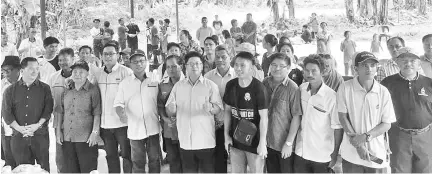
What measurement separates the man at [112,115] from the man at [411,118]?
2.31 m

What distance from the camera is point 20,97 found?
3555mm

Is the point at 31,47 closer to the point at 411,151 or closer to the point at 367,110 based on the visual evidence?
the point at 367,110

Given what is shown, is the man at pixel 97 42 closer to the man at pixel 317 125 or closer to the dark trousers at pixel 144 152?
the dark trousers at pixel 144 152

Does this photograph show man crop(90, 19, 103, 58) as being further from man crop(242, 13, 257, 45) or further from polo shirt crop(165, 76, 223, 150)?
polo shirt crop(165, 76, 223, 150)

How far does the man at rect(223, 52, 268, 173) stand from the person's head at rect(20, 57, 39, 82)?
1.69 m

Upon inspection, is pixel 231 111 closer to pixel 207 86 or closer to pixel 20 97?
pixel 207 86

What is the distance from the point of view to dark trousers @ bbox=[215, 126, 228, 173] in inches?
140

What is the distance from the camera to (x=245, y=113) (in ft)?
10.5

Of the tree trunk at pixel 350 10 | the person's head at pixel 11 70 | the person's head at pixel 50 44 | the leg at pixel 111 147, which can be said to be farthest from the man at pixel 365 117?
the tree trunk at pixel 350 10

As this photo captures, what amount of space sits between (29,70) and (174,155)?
1.48 metres

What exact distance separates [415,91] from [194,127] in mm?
1749

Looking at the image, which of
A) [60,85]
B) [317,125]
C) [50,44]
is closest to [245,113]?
[317,125]

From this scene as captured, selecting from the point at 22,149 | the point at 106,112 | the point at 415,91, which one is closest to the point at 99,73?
the point at 106,112

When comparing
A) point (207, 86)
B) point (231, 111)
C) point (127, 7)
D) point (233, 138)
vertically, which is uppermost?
point (127, 7)
